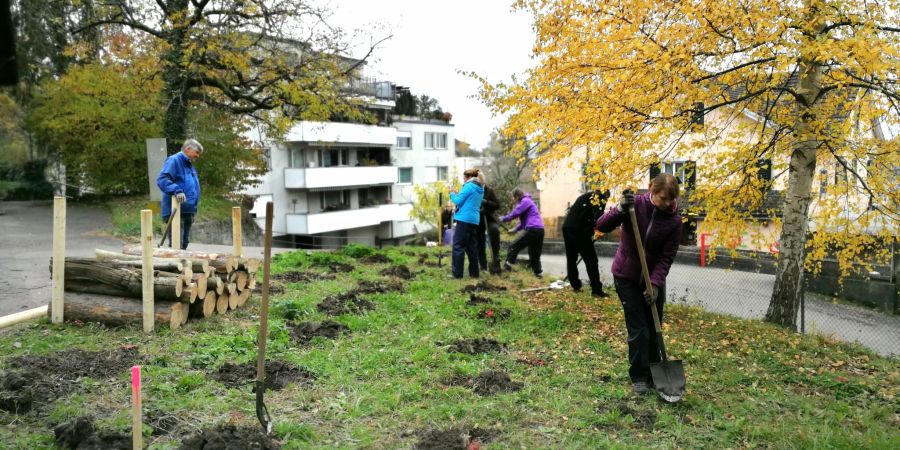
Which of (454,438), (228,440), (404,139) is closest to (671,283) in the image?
(454,438)

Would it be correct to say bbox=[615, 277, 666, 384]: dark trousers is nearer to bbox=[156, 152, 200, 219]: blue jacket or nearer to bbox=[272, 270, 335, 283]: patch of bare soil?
bbox=[272, 270, 335, 283]: patch of bare soil

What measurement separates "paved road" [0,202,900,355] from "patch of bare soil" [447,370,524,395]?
5.54 meters

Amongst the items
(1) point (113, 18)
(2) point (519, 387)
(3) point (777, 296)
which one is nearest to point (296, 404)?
(2) point (519, 387)

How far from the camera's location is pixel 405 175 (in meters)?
45.5

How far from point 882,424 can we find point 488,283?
6134 mm

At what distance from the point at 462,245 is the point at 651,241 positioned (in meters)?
5.46

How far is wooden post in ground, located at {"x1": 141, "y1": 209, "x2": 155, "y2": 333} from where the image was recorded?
5996 millimetres

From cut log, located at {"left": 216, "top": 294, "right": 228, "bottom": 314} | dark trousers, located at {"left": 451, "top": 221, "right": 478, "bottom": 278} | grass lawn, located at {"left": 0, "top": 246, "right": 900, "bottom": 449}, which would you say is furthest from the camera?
dark trousers, located at {"left": 451, "top": 221, "right": 478, "bottom": 278}

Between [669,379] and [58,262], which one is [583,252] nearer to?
[669,379]

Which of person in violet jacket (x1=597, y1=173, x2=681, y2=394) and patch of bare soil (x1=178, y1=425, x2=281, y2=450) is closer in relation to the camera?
patch of bare soil (x1=178, y1=425, x2=281, y2=450)

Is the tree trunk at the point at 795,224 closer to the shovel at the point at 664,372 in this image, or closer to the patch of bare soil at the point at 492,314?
the shovel at the point at 664,372

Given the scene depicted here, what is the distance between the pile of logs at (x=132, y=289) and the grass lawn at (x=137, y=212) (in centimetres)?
816

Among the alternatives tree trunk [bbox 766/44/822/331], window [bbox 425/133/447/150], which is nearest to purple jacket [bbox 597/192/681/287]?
tree trunk [bbox 766/44/822/331]

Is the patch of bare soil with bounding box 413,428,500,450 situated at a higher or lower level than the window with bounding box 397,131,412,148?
lower
